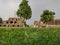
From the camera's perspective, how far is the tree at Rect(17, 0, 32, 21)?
30263 mm

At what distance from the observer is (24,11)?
30.6 m

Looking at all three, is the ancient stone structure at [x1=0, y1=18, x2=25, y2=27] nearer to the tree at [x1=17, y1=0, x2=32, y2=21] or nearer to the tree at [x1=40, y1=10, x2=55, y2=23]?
the tree at [x1=17, y1=0, x2=32, y2=21]

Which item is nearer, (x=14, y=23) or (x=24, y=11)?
(x=24, y=11)

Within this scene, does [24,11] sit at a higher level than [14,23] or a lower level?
higher

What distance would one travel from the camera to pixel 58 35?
12.0m

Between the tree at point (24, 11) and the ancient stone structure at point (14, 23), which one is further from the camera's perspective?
the ancient stone structure at point (14, 23)

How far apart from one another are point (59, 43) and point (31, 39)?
5.17ft

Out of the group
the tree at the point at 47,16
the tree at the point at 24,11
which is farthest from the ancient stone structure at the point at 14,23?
the tree at the point at 47,16

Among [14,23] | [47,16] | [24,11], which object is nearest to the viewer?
[24,11]

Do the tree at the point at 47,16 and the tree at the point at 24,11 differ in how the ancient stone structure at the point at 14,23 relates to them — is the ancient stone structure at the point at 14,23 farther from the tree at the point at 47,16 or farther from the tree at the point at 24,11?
the tree at the point at 47,16

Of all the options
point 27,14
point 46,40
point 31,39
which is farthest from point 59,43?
point 27,14

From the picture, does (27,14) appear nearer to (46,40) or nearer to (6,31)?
(6,31)

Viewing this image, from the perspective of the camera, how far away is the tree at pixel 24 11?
30263 mm

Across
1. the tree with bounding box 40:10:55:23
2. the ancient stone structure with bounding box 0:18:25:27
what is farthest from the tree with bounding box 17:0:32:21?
the tree with bounding box 40:10:55:23
